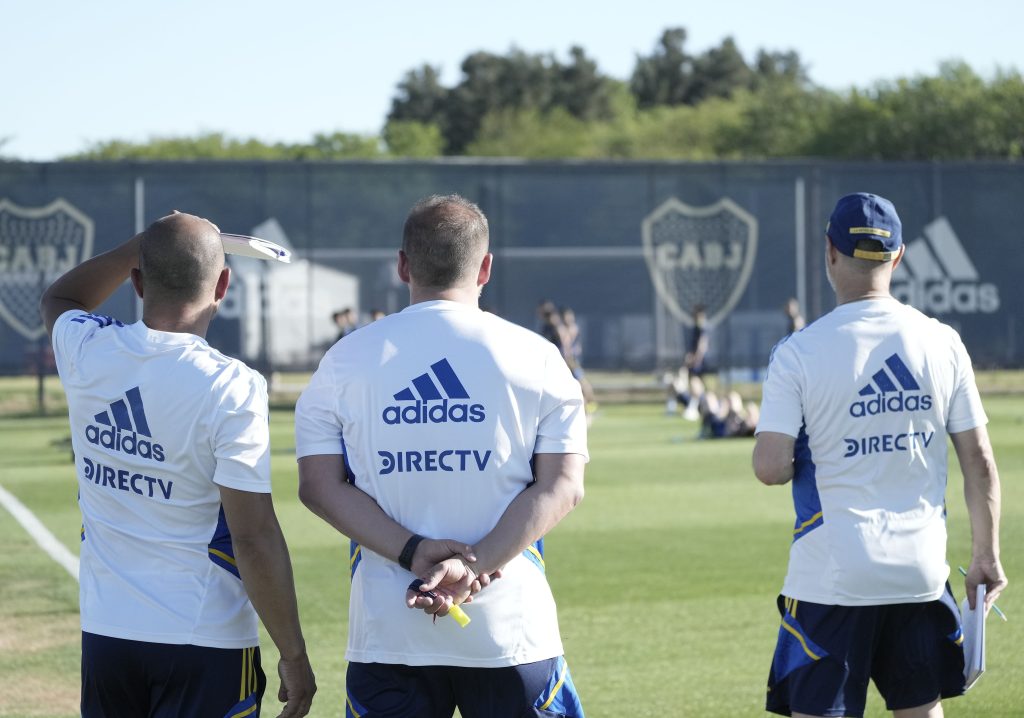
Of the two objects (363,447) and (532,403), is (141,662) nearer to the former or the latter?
(363,447)

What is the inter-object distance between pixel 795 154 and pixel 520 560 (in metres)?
74.7

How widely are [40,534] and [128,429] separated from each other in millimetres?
8899

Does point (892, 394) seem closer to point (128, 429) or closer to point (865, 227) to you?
point (865, 227)

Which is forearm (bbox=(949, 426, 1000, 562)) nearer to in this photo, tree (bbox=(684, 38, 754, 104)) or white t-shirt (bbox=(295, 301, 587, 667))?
white t-shirt (bbox=(295, 301, 587, 667))

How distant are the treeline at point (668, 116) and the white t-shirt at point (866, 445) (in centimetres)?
5947

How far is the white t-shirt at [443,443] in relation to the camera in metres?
3.46

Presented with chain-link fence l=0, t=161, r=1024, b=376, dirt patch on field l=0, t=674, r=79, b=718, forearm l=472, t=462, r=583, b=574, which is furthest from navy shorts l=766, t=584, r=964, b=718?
chain-link fence l=0, t=161, r=1024, b=376

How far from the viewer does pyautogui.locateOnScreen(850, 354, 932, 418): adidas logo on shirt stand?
406cm

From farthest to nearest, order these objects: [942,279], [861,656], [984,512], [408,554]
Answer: [942,279] → [984,512] → [861,656] → [408,554]

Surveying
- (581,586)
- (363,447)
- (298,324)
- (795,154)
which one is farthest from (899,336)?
(795,154)

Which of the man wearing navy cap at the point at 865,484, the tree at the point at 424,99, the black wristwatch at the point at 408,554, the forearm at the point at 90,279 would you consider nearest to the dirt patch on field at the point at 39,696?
the forearm at the point at 90,279

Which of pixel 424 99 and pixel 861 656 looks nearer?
pixel 861 656

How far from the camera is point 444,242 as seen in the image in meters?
3.54

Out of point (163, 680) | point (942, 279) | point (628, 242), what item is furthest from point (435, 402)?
point (942, 279)
